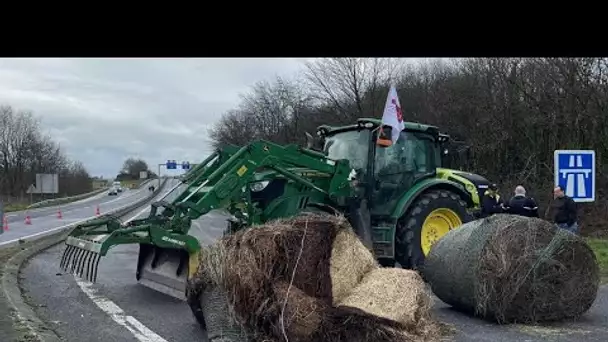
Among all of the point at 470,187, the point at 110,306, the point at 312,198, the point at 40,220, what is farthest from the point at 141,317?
the point at 40,220

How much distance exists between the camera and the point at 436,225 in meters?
10.9

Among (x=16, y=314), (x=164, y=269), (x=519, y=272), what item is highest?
(x=519, y=272)

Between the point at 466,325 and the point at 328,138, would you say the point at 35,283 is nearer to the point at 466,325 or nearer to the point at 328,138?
the point at 328,138

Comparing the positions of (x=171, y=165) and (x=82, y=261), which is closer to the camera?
(x=82, y=261)

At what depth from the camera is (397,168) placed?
35.6ft

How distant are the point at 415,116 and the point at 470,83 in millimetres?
4633

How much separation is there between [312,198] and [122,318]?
3358 millimetres

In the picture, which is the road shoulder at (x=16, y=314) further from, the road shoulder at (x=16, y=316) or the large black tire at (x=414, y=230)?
the large black tire at (x=414, y=230)

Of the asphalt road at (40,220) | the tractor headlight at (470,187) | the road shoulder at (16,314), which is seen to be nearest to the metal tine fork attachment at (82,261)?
the road shoulder at (16,314)

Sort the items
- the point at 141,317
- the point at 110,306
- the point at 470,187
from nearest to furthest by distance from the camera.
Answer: the point at 141,317 < the point at 110,306 < the point at 470,187

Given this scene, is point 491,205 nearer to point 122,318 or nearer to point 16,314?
point 122,318

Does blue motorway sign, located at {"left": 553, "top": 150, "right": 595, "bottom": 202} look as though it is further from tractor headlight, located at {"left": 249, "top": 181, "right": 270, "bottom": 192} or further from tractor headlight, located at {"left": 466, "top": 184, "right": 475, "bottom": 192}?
tractor headlight, located at {"left": 249, "top": 181, "right": 270, "bottom": 192}

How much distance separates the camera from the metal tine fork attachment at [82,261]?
27.2 feet
